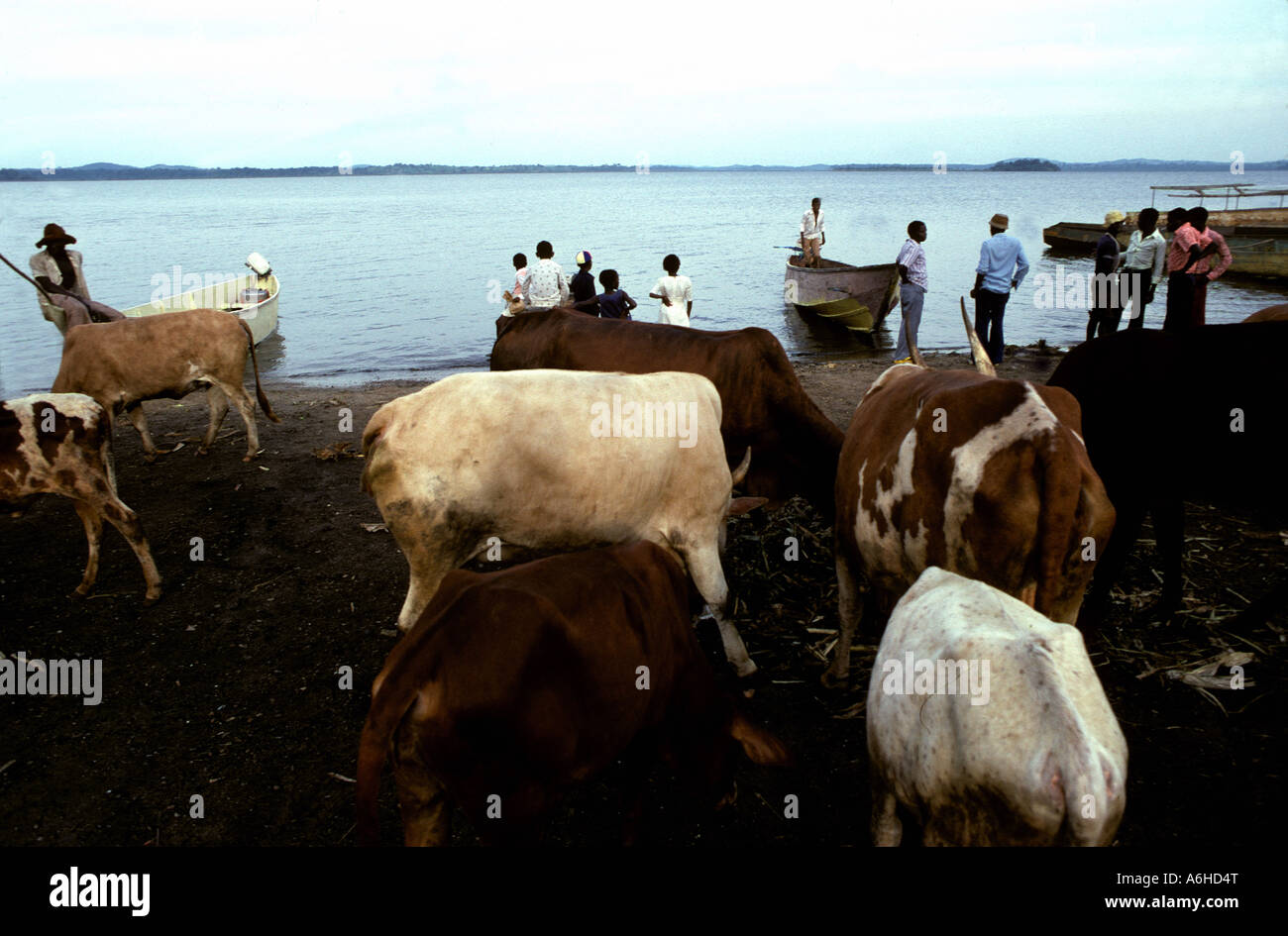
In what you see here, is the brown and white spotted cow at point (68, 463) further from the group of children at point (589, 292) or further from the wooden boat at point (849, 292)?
the wooden boat at point (849, 292)

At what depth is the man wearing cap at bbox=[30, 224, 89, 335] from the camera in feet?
35.3

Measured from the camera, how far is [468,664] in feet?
9.77

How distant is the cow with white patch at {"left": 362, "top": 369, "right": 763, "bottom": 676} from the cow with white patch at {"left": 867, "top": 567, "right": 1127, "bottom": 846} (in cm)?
232

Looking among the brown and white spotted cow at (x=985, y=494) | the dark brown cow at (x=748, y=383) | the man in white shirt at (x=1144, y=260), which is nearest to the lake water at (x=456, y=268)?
the dark brown cow at (x=748, y=383)

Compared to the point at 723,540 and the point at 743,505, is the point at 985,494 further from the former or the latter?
the point at 723,540

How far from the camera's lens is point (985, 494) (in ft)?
13.0

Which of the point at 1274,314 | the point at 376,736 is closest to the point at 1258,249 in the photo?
the point at 1274,314

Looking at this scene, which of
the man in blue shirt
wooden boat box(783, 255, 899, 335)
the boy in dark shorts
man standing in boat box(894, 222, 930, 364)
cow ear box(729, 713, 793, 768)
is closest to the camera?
cow ear box(729, 713, 793, 768)

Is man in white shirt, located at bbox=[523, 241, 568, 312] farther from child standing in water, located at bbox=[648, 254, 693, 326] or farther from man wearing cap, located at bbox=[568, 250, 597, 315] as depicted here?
child standing in water, located at bbox=[648, 254, 693, 326]

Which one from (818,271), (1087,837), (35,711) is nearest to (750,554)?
(1087,837)

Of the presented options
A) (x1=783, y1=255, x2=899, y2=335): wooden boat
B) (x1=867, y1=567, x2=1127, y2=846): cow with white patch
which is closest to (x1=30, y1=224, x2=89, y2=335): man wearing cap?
(x1=867, y1=567, x2=1127, y2=846): cow with white patch
